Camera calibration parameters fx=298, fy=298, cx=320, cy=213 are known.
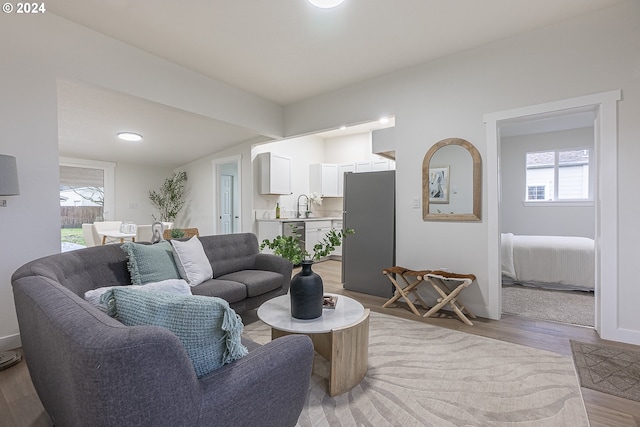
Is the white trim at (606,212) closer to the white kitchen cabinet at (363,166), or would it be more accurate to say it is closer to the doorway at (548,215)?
the doorway at (548,215)

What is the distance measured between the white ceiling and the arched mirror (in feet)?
3.46

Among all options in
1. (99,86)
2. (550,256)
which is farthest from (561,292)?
(99,86)

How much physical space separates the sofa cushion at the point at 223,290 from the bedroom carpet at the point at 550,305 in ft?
9.15

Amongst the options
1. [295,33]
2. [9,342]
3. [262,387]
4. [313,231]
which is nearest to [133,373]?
[262,387]

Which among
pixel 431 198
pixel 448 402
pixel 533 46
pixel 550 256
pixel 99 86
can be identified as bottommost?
pixel 448 402

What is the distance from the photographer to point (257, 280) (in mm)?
2934

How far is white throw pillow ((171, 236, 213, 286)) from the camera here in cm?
266

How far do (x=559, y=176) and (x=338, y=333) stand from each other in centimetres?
647

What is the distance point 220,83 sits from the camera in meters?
3.90

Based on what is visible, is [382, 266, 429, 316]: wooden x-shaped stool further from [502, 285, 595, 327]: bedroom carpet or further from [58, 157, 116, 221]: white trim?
[58, 157, 116, 221]: white trim

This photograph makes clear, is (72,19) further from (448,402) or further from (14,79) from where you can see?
(448,402)

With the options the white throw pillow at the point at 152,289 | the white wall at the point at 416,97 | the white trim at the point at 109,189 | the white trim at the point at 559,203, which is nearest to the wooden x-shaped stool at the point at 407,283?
the white wall at the point at 416,97

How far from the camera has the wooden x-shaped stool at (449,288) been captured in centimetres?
294

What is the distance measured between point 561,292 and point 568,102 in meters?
2.55
